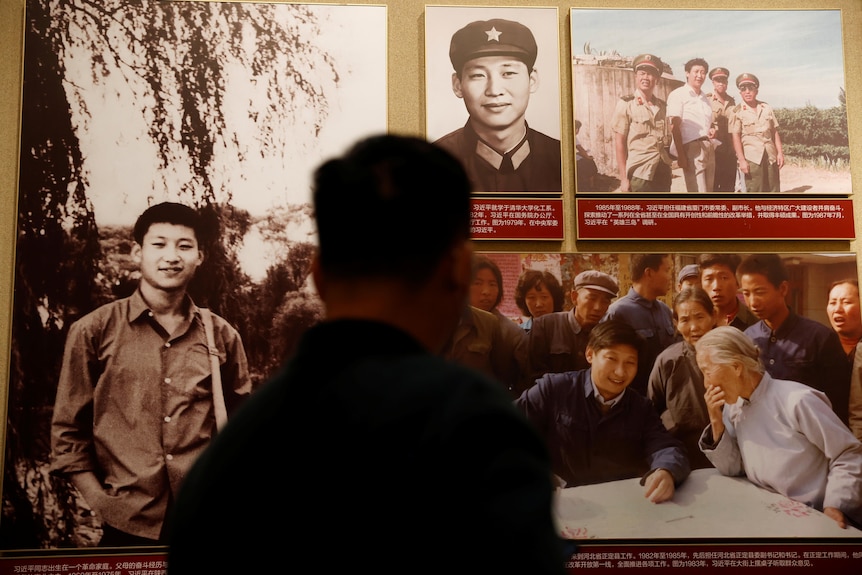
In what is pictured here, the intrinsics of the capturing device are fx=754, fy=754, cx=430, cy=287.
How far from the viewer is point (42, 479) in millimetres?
3570

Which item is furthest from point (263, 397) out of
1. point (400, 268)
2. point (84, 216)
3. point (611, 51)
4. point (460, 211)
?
Answer: point (611, 51)

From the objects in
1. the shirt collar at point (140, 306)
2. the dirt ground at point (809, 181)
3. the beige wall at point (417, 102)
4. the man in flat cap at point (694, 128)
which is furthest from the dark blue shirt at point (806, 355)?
the shirt collar at point (140, 306)

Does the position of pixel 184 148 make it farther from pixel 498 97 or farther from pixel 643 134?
pixel 643 134

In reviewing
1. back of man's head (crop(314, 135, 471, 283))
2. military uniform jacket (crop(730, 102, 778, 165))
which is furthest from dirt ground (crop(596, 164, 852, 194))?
back of man's head (crop(314, 135, 471, 283))

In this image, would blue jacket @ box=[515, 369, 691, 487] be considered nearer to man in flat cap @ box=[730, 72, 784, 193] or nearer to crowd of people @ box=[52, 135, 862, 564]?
crowd of people @ box=[52, 135, 862, 564]

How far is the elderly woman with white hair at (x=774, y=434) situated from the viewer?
365 cm

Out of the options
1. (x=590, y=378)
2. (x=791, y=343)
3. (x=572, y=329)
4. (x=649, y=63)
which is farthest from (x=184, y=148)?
(x=791, y=343)

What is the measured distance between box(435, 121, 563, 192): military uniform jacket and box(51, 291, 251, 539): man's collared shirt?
1.47m

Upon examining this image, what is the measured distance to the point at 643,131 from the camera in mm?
3965

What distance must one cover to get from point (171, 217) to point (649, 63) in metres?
2.62

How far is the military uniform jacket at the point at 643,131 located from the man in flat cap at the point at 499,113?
1.24 feet
